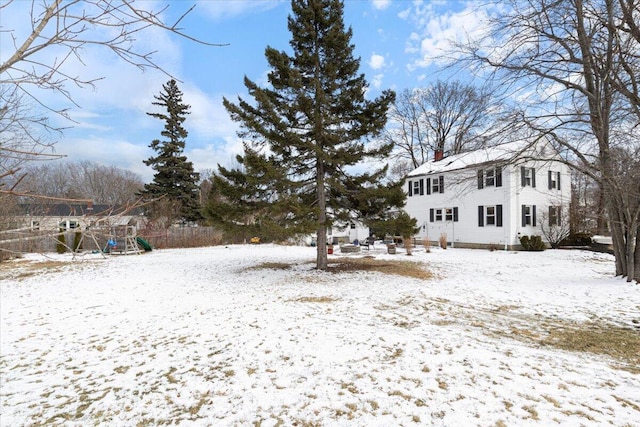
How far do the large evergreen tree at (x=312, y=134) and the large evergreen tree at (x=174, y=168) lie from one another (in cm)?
1754

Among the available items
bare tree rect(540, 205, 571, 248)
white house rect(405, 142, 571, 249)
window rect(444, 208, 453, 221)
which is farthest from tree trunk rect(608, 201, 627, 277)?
window rect(444, 208, 453, 221)

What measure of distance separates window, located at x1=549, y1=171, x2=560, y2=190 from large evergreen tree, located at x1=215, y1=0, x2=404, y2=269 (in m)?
14.1

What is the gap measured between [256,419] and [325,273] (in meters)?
7.42

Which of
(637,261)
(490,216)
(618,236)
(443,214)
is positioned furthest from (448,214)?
(637,261)

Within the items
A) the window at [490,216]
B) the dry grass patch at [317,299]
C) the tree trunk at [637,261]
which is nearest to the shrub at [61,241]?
the dry grass patch at [317,299]

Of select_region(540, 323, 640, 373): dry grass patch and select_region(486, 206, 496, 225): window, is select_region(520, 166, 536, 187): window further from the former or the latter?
select_region(540, 323, 640, 373): dry grass patch

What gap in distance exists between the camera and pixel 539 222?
18125mm

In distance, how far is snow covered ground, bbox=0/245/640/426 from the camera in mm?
2945

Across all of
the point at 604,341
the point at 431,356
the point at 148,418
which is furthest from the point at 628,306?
the point at 148,418

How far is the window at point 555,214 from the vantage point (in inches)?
723

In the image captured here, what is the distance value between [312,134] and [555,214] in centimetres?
1647

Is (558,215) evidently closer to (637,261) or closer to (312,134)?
(637,261)

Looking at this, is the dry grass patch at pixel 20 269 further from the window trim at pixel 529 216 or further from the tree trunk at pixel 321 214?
the window trim at pixel 529 216

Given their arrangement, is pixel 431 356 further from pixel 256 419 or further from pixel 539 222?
pixel 539 222
